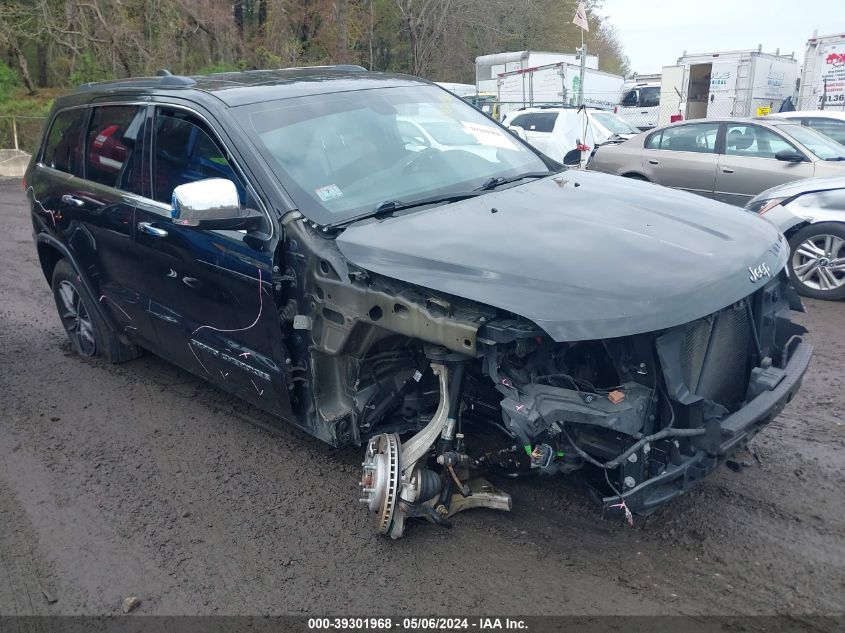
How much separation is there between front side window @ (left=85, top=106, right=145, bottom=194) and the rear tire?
3.11ft

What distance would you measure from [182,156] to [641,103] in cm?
2587

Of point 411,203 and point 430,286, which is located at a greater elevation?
point 411,203

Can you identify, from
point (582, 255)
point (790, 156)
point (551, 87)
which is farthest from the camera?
point (551, 87)

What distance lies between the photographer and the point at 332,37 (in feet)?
104

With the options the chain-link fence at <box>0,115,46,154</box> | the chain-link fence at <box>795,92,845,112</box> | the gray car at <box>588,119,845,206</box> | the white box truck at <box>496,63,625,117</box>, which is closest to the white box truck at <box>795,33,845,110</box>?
the chain-link fence at <box>795,92,845,112</box>

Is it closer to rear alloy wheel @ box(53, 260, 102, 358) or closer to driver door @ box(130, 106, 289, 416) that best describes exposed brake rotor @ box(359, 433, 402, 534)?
driver door @ box(130, 106, 289, 416)

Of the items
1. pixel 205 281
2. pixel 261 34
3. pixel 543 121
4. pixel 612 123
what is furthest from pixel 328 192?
pixel 261 34

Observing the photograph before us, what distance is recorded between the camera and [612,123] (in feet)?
50.2

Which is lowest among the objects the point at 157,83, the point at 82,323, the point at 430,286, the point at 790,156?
the point at 82,323

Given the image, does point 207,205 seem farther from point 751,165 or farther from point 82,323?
point 751,165

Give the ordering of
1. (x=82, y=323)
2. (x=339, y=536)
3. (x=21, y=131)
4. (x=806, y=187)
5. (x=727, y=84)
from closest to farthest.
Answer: (x=339, y=536), (x=82, y=323), (x=806, y=187), (x=727, y=84), (x=21, y=131)

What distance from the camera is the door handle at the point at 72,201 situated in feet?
16.1

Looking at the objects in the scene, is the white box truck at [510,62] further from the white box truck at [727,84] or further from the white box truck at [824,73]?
the white box truck at [824,73]

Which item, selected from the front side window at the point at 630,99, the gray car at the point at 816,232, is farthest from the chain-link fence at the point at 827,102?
the gray car at the point at 816,232
